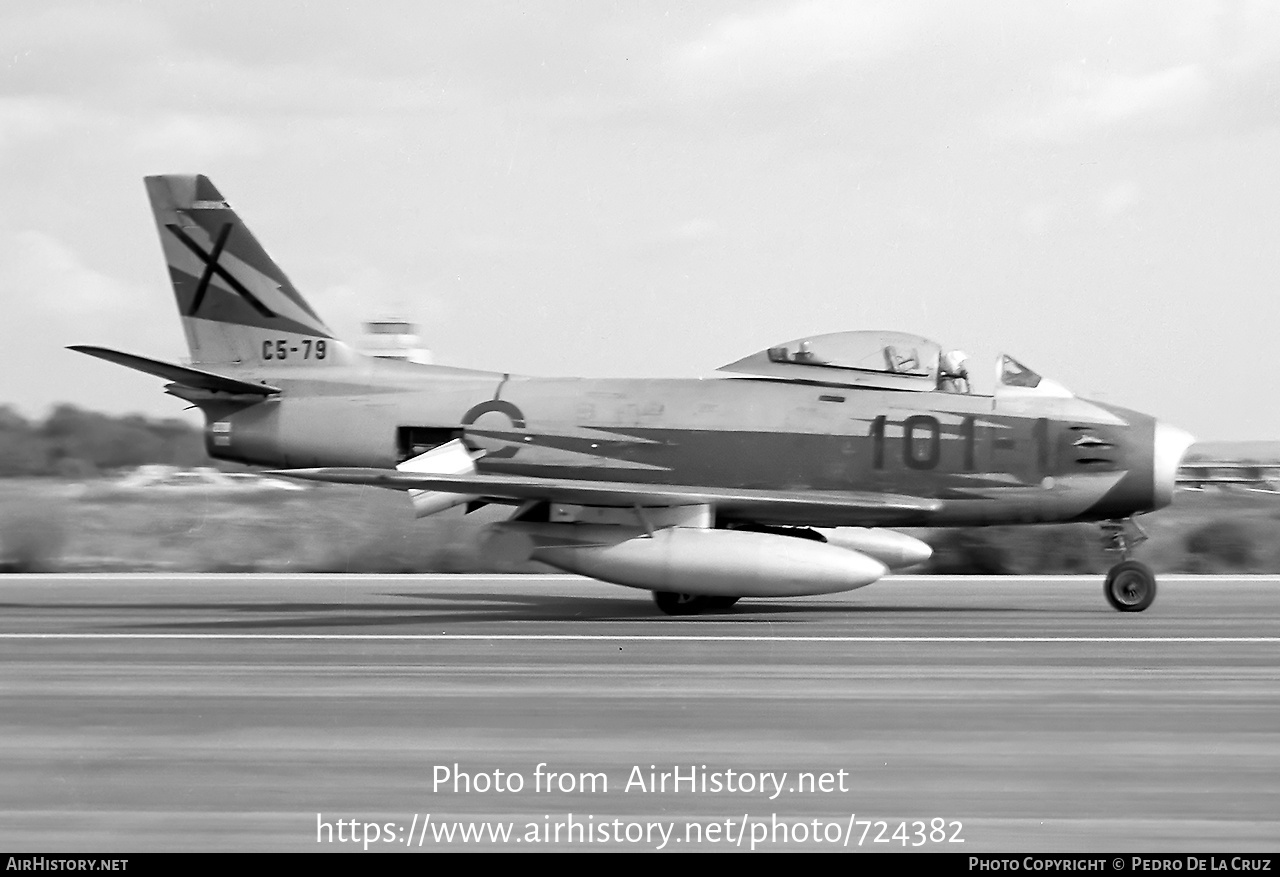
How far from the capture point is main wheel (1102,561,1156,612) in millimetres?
15508

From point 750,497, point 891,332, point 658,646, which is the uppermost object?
point 891,332

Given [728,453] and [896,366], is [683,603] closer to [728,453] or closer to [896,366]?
[728,453]

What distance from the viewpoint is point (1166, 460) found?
15148 millimetres

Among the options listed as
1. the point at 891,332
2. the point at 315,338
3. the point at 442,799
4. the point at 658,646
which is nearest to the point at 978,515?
the point at 891,332

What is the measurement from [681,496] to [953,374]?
2857mm

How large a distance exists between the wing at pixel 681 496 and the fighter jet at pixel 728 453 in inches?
1.0

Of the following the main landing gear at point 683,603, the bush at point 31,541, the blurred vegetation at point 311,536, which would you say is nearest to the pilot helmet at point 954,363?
the main landing gear at point 683,603

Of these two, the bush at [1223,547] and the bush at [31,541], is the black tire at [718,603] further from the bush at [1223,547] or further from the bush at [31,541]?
the bush at [31,541]

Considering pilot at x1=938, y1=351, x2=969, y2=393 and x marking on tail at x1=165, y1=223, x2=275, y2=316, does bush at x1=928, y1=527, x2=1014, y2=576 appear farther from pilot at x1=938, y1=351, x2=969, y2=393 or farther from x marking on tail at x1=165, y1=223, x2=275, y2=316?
x marking on tail at x1=165, y1=223, x2=275, y2=316

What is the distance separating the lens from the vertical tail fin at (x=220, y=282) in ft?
57.4

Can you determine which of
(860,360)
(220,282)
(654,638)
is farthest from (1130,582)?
(220,282)
